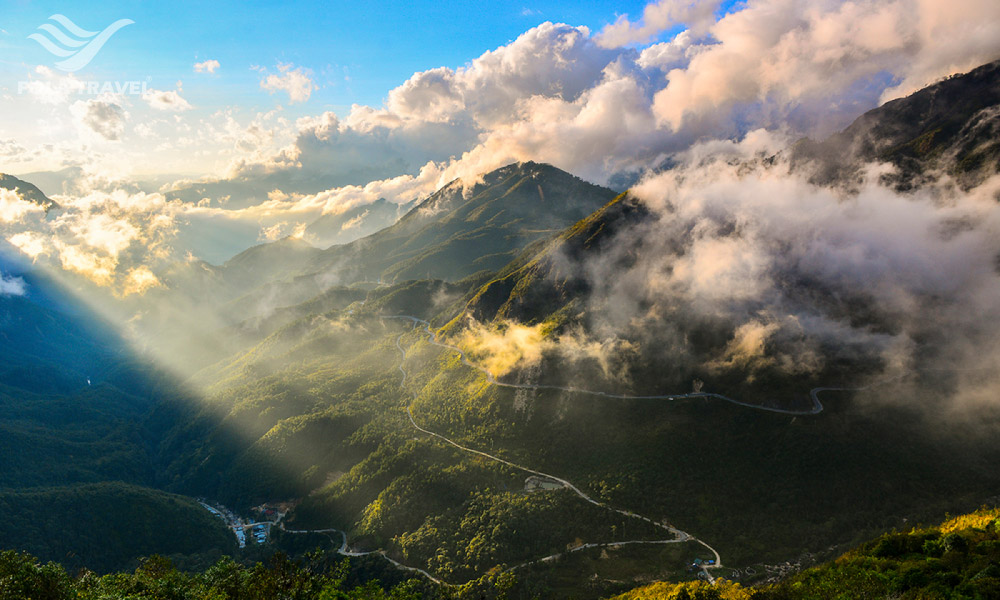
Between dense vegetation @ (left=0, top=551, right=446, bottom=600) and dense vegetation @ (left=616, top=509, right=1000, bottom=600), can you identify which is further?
dense vegetation @ (left=616, top=509, right=1000, bottom=600)

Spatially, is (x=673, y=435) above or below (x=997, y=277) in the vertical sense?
below

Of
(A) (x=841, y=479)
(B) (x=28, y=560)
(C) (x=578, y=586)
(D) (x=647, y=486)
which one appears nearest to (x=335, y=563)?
(C) (x=578, y=586)

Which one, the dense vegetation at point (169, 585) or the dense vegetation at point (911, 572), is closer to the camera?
the dense vegetation at point (169, 585)

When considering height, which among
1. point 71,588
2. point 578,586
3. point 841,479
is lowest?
point 578,586

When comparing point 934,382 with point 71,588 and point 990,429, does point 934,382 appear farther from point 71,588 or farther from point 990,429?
point 71,588

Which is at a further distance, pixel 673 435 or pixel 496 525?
pixel 673 435

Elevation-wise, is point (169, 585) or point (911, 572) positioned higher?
point (169, 585)

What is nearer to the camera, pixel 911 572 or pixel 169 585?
pixel 169 585

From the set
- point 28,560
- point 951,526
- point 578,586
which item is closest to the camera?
point 28,560

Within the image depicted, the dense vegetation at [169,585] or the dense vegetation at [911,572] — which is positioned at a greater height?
the dense vegetation at [169,585]

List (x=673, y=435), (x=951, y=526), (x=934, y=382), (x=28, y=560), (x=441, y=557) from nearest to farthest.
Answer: (x=28, y=560) → (x=951, y=526) → (x=441, y=557) → (x=934, y=382) → (x=673, y=435)

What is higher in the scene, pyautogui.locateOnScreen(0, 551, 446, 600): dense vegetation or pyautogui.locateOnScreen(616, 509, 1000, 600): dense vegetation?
pyautogui.locateOnScreen(0, 551, 446, 600): dense vegetation
